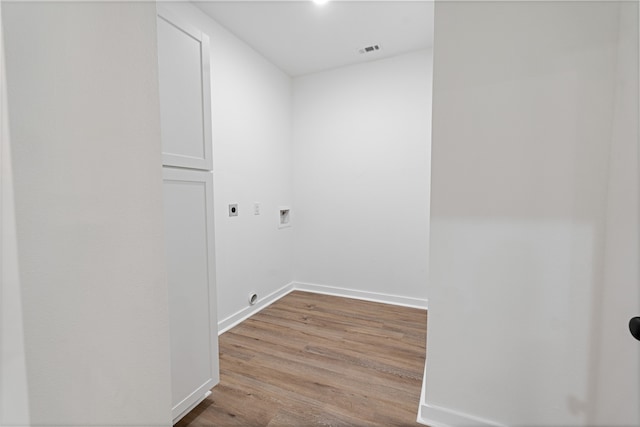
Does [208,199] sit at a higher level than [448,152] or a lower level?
lower

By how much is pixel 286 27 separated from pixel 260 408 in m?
2.82

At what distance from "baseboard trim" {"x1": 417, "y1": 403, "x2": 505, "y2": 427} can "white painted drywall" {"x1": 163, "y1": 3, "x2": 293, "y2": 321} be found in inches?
68.4

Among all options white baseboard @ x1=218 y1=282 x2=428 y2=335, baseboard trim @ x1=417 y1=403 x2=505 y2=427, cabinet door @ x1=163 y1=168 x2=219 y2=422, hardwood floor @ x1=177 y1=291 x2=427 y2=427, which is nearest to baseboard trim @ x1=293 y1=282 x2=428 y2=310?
white baseboard @ x1=218 y1=282 x2=428 y2=335

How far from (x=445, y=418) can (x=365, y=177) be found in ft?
7.51

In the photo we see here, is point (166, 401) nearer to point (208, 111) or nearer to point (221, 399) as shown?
point (221, 399)

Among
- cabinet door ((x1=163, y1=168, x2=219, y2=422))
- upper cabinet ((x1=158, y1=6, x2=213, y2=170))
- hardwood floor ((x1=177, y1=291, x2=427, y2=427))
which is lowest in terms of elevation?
hardwood floor ((x1=177, y1=291, x2=427, y2=427))

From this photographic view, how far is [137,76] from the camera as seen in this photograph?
0.74 m

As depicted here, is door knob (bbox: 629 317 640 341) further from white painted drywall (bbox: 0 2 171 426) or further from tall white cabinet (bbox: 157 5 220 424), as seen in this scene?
tall white cabinet (bbox: 157 5 220 424)

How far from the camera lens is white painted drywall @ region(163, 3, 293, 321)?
98.1 inches

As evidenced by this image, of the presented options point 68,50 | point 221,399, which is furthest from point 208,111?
point 221,399

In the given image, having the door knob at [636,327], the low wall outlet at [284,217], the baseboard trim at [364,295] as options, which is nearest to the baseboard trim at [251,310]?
the baseboard trim at [364,295]

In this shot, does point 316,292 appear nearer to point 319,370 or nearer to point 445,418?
point 319,370

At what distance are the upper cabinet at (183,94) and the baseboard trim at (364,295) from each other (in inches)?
94.0

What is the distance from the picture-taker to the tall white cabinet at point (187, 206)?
1313mm
